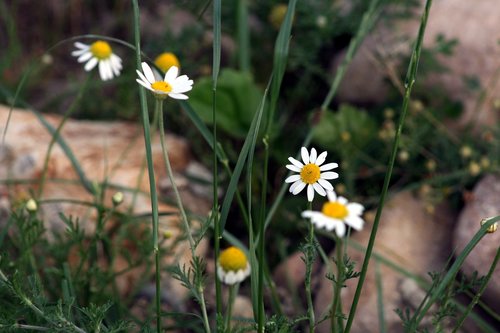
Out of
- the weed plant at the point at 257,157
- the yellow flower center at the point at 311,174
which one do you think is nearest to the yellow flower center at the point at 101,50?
the weed plant at the point at 257,157

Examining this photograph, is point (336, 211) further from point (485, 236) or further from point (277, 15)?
point (277, 15)

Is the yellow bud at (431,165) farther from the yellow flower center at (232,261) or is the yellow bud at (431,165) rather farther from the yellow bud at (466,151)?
the yellow flower center at (232,261)

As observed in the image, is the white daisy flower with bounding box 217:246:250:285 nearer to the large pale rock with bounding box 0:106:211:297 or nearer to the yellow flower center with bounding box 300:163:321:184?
the yellow flower center with bounding box 300:163:321:184

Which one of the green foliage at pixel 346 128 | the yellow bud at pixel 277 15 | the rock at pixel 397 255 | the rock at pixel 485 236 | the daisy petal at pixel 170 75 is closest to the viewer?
the daisy petal at pixel 170 75

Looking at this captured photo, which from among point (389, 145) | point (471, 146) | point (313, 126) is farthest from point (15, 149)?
point (471, 146)

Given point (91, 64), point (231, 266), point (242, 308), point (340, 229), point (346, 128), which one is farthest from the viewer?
point (346, 128)

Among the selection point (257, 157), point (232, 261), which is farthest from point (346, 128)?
point (232, 261)
